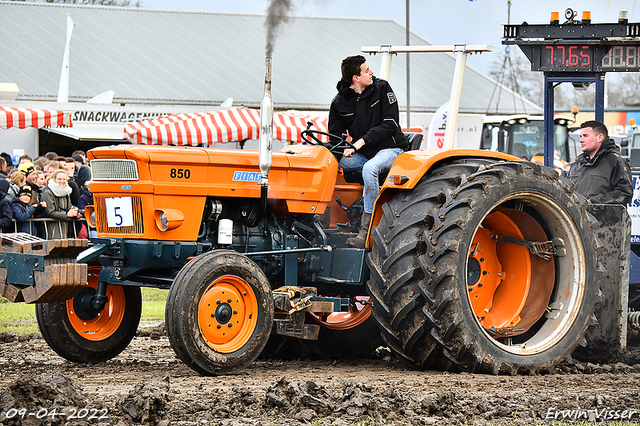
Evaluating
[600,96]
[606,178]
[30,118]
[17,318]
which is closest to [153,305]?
[17,318]

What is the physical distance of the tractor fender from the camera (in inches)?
229

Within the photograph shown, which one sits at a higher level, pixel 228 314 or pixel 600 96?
pixel 600 96

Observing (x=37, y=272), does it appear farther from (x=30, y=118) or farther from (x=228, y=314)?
(x=30, y=118)

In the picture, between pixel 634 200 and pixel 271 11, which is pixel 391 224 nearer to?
pixel 271 11

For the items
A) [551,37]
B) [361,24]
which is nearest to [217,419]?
[551,37]

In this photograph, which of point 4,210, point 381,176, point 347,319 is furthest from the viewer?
point 4,210

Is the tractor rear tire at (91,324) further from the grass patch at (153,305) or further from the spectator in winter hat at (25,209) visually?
the spectator in winter hat at (25,209)

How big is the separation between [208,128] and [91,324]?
11911mm

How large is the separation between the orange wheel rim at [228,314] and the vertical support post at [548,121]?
A: 12.6ft

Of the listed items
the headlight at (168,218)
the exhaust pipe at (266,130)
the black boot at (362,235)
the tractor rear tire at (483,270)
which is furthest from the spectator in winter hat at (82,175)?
the tractor rear tire at (483,270)

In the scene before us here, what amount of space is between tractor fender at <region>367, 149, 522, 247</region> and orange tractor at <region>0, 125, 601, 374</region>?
0.4 inches

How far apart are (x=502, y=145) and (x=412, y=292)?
16802 mm

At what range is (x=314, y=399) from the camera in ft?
14.8

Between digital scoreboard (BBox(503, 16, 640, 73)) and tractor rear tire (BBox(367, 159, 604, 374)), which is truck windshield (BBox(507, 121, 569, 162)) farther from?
tractor rear tire (BBox(367, 159, 604, 374))
